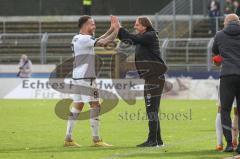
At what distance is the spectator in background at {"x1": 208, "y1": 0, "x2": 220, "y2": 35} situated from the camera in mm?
40406

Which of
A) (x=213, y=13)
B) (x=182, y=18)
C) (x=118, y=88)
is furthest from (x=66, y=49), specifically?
(x=213, y=13)

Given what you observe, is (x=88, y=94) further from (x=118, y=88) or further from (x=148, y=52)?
(x=118, y=88)

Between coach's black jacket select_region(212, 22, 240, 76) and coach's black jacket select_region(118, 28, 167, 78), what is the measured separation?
5.62 feet

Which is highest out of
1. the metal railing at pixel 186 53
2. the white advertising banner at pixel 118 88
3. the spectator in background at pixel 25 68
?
the metal railing at pixel 186 53

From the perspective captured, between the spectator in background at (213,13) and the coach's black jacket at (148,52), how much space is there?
83.6ft

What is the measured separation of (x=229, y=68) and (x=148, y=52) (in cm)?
214

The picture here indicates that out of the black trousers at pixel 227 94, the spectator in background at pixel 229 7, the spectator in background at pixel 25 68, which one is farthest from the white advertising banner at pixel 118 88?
the black trousers at pixel 227 94

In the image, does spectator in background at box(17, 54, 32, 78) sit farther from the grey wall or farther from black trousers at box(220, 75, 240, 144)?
black trousers at box(220, 75, 240, 144)

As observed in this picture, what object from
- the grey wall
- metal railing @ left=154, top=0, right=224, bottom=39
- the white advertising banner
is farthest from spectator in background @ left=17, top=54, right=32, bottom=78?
the grey wall

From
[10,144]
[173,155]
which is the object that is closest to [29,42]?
[10,144]

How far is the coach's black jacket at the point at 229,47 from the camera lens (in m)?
13.3

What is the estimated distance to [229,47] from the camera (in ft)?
44.0

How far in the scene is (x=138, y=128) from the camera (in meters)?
19.8

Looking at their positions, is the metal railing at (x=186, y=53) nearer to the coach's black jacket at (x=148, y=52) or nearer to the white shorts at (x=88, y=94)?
the coach's black jacket at (x=148, y=52)
